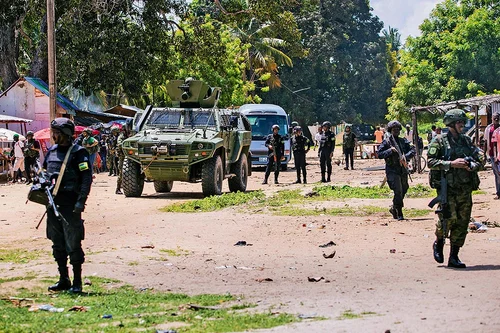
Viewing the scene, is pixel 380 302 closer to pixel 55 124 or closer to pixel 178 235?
pixel 55 124

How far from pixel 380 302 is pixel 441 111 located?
936 inches

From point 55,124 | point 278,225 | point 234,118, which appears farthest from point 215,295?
point 234,118

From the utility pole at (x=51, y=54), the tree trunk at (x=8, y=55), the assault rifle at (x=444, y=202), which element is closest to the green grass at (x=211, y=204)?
the utility pole at (x=51, y=54)

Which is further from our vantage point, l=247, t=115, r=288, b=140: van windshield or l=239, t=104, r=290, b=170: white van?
l=247, t=115, r=288, b=140: van windshield

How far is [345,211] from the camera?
1686 centimetres

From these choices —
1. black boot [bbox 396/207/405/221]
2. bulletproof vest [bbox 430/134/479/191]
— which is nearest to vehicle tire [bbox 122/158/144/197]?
black boot [bbox 396/207/405/221]

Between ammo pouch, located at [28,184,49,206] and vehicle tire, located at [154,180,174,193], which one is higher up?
ammo pouch, located at [28,184,49,206]

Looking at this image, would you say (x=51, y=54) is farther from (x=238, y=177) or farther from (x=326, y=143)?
(x=326, y=143)

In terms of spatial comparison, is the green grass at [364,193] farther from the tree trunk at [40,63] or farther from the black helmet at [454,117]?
the tree trunk at [40,63]

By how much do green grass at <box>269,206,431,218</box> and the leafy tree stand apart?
1399 inches

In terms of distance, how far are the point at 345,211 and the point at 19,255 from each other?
6902mm

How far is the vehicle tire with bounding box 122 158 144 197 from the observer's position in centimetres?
2097

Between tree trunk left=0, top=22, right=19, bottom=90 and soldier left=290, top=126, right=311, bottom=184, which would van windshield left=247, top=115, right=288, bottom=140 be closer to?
soldier left=290, top=126, right=311, bottom=184

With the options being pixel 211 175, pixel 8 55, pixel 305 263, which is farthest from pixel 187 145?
pixel 8 55
